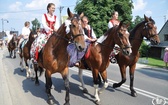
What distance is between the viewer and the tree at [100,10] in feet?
103

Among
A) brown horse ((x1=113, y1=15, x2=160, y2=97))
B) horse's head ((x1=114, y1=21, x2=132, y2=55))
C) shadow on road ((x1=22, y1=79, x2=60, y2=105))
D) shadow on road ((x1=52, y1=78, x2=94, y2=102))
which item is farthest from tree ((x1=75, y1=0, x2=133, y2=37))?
horse's head ((x1=114, y1=21, x2=132, y2=55))

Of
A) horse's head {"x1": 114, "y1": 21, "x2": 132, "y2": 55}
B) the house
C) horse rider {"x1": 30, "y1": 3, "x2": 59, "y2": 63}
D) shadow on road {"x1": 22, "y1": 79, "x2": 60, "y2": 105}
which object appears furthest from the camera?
the house

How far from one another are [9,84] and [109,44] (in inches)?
177

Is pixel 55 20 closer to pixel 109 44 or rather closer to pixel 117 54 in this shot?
pixel 109 44

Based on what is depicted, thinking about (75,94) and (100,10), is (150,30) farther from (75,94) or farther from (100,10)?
(100,10)

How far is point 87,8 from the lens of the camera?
32500mm

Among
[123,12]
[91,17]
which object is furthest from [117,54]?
[123,12]

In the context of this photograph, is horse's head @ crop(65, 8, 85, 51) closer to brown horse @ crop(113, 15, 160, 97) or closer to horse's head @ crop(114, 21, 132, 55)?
horse's head @ crop(114, 21, 132, 55)

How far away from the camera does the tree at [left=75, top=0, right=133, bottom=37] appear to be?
31.5m

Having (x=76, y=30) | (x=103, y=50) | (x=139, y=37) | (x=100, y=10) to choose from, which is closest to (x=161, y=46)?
(x=100, y=10)

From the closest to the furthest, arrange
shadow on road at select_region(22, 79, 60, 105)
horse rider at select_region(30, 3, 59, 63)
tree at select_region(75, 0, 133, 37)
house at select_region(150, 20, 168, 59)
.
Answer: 1. horse rider at select_region(30, 3, 59, 63)
2. shadow on road at select_region(22, 79, 60, 105)
3. tree at select_region(75, 0, 133, 37)
4. house at select_region(150, 20, 168, 59)

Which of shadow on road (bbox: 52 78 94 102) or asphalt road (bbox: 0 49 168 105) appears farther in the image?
shadow on road (bbox: 52 78 94 102)

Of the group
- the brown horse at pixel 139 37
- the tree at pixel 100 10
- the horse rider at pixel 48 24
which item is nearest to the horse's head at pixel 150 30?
the brown horse at pixel 139 37

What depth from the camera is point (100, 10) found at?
32438mm
